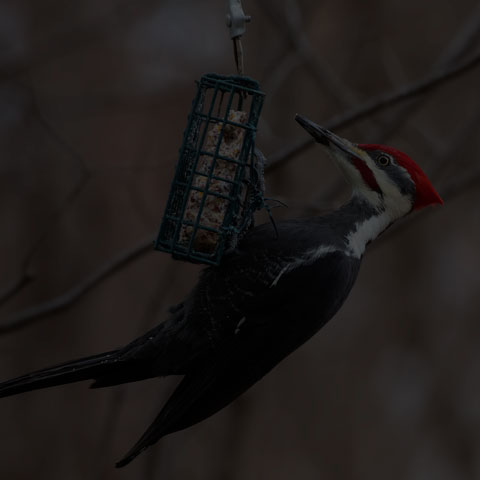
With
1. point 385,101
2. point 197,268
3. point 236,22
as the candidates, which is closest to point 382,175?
point 385,101

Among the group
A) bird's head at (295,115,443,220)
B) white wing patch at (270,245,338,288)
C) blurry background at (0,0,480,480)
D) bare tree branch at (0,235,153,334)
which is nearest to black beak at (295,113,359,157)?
bird's head at (295,115,443,220)

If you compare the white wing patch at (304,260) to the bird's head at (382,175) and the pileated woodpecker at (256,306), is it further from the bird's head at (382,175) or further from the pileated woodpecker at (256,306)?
the bird's head at (382,175)

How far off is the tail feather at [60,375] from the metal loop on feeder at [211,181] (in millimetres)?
532

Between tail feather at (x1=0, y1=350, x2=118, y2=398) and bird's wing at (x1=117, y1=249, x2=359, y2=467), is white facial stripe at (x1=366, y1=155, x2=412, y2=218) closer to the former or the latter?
bird's wing at (x1=117, y1=249, x2=359, y2=467)

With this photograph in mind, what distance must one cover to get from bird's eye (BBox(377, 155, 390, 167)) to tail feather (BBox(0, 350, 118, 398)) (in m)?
1.30

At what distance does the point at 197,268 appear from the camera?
637 cm

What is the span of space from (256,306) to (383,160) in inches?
30.2

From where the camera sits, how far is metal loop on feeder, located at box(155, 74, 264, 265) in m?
3.06

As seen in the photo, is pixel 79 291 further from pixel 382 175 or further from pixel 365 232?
pixel 382 175

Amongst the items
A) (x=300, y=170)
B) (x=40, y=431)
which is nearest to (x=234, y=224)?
(x=40, y=431)

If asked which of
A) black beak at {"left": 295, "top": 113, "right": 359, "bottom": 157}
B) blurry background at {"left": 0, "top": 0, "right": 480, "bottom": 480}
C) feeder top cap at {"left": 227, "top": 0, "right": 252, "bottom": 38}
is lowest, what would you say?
blurry background at {"left": 0, "top": 0, "right": 480, "bottom": 480}

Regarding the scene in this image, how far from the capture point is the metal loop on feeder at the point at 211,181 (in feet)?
10.0

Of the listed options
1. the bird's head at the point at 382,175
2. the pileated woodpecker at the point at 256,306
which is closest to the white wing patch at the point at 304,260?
the pileated woodpecker at the point at 256,306

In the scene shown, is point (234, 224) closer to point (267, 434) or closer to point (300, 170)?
point (300, 170)
